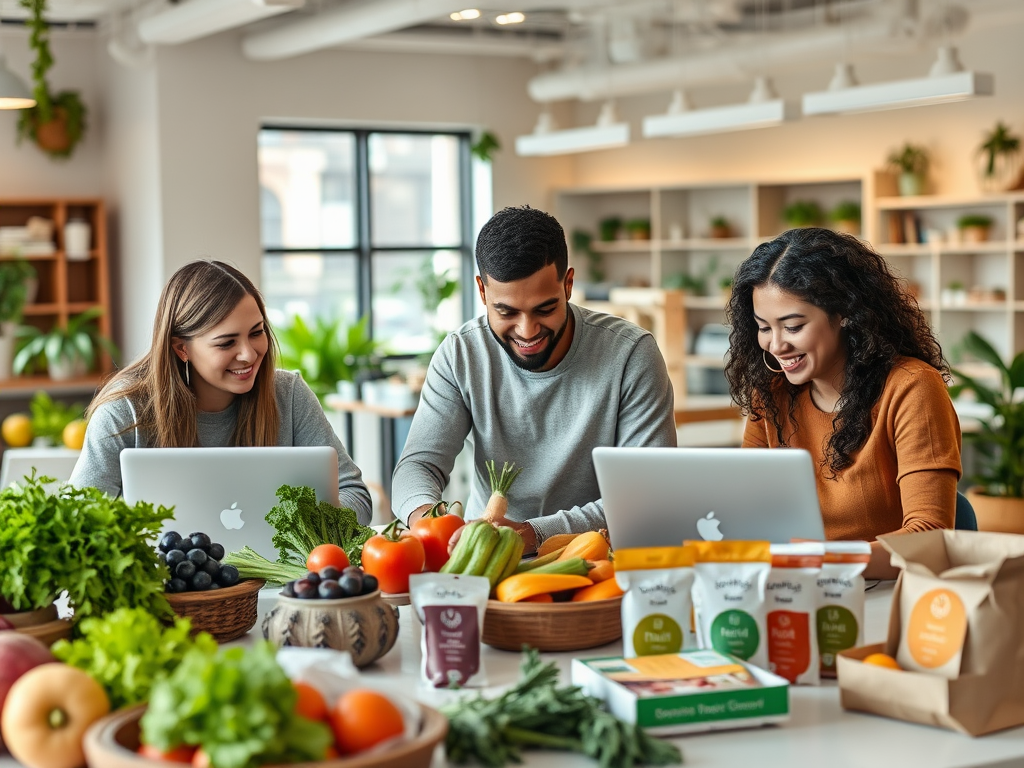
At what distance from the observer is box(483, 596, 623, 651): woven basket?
174cm

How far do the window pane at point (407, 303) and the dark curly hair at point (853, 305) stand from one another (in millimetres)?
5926

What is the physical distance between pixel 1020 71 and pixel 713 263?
2.34m

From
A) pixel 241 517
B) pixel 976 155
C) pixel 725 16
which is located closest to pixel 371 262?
pixel 725 16

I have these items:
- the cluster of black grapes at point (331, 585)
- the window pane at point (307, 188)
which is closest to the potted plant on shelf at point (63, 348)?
the window pane at point (307, 188)

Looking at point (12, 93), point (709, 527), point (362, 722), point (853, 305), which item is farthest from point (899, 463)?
point (12, 93)

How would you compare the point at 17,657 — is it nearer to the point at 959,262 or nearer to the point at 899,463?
the point at 899,463

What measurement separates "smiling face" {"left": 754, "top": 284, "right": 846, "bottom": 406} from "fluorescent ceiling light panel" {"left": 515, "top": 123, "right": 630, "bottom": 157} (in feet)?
13.7

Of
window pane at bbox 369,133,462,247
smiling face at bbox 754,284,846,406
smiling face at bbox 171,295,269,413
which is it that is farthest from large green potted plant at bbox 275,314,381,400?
smiling face at bbox 754,284,846,406

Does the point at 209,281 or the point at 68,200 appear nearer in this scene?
the point at 209,281

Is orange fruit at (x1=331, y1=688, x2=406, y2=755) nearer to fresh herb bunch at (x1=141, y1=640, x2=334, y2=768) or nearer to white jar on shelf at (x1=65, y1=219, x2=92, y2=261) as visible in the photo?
fresh herb bunch at (x1=141, y1=640, x2=334, y2=768)

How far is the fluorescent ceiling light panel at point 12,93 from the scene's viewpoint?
3756 millimetres

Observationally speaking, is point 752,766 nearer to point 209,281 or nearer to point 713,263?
point 209,281

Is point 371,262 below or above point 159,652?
above

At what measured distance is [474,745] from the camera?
139 centimetres
